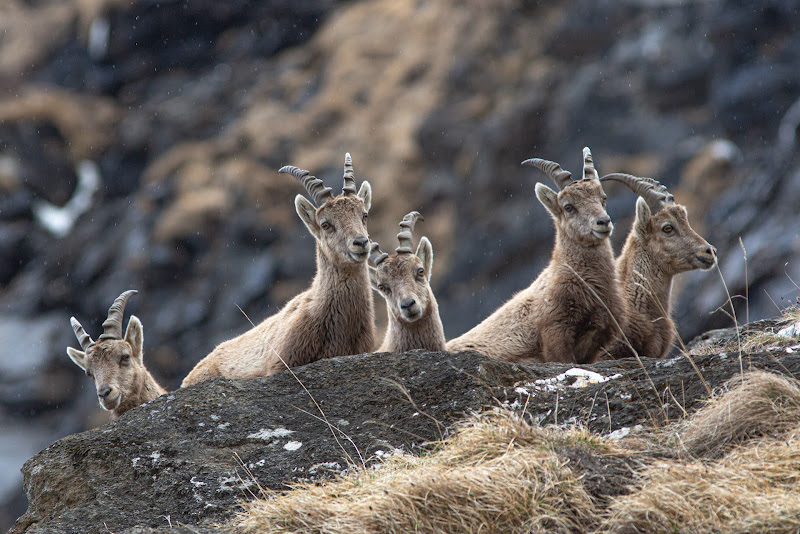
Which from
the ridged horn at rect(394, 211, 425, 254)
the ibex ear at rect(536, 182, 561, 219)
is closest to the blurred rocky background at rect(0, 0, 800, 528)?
the ibex ear at rect(536, 182, 561, 219)

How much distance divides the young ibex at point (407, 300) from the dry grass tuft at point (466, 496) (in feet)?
14.3

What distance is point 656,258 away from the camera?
10875 millimetres

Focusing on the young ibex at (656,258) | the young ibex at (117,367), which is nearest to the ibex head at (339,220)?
the young ibex at (117,367)

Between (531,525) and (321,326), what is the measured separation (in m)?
5.84

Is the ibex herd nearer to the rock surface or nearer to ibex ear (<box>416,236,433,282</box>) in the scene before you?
ibex ear (<box>416,236,433,282</box>)

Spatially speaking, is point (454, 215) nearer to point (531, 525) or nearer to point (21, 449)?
point (21, 449)

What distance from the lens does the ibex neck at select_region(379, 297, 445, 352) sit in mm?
9500

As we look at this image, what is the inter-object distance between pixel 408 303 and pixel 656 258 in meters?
3.72

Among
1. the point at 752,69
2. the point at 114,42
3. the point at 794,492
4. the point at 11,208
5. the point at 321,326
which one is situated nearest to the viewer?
the point at 794,492

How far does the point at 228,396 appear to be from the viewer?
671cm

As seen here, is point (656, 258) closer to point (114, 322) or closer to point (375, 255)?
point (375, 255)

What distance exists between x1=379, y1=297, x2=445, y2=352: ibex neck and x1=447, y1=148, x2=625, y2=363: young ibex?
2.27 ft

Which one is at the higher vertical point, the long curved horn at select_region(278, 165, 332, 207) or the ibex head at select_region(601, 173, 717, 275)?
the long curved horn at select_region(278, 165, 332, 207)

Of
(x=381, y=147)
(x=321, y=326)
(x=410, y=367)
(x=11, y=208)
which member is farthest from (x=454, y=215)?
(x=410, y=367)
